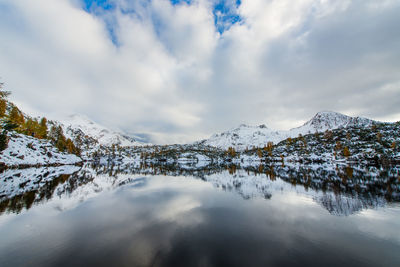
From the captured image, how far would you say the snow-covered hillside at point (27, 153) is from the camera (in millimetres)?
67500

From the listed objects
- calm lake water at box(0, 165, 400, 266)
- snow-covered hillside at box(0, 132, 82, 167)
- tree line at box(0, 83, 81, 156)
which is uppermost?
tree line at box(0, 83, 81, 156)

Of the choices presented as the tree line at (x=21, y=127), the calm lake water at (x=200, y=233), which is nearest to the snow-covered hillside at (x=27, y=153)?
the tree line at (x=21, y=127)

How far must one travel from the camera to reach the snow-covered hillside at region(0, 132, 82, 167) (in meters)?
67.5

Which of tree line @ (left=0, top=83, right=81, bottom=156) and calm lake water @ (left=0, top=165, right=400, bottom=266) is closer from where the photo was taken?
calm lake water @ (left=0, top=165, right=400, bottom=266)

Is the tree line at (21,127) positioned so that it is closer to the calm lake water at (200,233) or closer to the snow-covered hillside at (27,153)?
the snow-covered hillside at (27,153)

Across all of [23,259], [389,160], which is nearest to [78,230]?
[23,259]

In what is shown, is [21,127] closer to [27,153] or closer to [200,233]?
[27,153]

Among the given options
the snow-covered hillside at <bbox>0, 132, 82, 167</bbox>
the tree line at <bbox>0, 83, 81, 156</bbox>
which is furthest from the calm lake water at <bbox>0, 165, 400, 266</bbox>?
the snow-covered hillside at <bbox>0, 132, 82, 167</bbox>

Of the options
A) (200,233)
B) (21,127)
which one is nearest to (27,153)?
(21,127)

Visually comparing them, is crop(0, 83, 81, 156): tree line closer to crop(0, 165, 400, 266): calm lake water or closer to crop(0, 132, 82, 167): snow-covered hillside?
crop(0, 132, 82, 167): snow-covered hillside

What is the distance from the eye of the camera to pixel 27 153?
7844 centimetres

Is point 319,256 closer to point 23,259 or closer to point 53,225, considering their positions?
point 23,259

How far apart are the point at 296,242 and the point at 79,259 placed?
45.2ft

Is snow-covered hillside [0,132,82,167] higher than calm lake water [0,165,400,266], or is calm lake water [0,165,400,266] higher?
snow-covered hillside [0,132,82,167]
